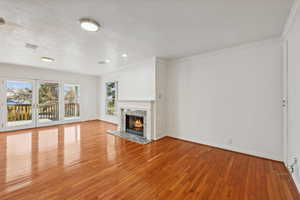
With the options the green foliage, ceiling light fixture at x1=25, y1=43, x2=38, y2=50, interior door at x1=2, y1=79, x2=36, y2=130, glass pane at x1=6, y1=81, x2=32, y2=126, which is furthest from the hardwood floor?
the green foliage

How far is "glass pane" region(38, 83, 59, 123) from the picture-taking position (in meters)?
→ 5.54

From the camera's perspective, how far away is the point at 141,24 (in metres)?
2.17

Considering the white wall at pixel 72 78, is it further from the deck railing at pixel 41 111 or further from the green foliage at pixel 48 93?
the deck railing at pixel 41 111

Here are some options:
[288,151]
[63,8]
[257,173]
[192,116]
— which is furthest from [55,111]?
[288,151]

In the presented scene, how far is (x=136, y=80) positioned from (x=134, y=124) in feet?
5.55

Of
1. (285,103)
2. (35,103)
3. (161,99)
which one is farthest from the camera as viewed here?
(35,103)

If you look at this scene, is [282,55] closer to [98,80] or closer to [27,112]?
[98,80]

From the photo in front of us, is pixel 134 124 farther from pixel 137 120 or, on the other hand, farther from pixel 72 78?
pixel 72 78

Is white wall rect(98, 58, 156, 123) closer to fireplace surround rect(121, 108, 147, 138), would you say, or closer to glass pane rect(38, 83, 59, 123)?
fireplace surround rect(121, 108, 147, 138)

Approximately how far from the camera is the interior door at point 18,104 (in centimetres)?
472

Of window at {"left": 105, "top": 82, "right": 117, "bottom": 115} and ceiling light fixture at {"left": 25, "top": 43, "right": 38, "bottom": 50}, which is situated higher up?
ceiling light fixture at {"left": 25, "top": 43, "right": 38, "bottom": 50}

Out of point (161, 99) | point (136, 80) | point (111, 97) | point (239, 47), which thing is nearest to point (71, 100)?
point (111, 97)

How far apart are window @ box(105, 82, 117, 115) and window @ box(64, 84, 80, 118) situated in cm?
155

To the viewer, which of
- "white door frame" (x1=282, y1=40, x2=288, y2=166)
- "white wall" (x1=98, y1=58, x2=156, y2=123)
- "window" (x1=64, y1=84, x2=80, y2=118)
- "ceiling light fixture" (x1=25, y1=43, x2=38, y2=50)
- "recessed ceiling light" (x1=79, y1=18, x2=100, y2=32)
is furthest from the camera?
"window" (x1=64, y1=84, x2=80, y2=118)
